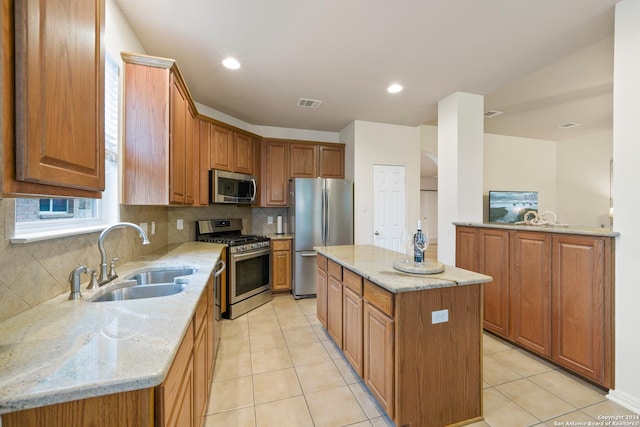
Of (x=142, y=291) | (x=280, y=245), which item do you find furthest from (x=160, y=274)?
(x=280, y=245)

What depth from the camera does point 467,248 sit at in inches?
118

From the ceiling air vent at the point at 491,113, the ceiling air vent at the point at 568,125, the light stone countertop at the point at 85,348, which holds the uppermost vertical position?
the ceiling air vent at the point at 491,113

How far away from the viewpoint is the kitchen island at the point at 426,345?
1.52m

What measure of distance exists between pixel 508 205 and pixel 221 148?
5.08m

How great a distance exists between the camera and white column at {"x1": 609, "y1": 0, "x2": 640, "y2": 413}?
5.74 ft

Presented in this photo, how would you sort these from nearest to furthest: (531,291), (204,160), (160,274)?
(160,274) → (531,291) → (204,160)

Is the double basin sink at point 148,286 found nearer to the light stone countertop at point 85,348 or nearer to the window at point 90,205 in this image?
the light stone countertop at point 85,348

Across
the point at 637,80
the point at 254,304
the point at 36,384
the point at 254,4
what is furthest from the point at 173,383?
the point at 637,80

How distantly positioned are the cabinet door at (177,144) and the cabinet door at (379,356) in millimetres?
1753

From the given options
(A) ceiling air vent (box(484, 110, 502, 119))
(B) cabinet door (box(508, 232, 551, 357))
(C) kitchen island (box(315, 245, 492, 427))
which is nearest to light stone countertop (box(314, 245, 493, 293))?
(C) kitchen island (box(315, 245, 492, 427))

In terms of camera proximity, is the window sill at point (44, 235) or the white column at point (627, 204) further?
the white column at point (627, 204)

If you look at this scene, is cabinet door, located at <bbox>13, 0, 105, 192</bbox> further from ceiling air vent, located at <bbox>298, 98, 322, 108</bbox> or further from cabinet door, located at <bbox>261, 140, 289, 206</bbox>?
cabinet door, located at <bbox>261, 140, 289, 206</bbox>

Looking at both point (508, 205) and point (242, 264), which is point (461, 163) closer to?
point (508, 205)

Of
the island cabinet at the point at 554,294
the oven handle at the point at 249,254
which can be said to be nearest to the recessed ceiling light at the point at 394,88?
the island cabinet at the point at 554,294
